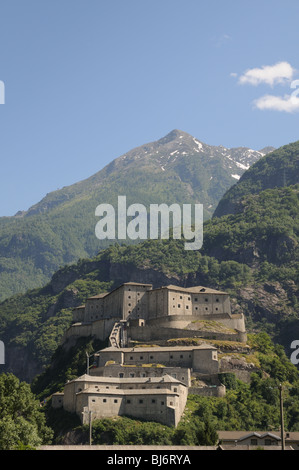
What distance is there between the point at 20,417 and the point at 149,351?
37.6 metres

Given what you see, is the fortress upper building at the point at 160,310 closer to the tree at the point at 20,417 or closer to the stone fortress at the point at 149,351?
the stone fortress at the point at 149,351

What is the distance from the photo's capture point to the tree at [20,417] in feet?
259

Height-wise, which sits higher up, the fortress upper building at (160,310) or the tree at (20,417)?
the fortress upper building at (160,310)

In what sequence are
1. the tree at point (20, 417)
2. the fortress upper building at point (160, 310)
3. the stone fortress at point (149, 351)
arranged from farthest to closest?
the fortress upper building at point (160, 310), the stone fortress at point (149, 351), the tree at point (20, 417)

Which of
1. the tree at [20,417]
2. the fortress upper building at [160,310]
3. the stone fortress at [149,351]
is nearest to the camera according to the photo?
the tree at [20,417]

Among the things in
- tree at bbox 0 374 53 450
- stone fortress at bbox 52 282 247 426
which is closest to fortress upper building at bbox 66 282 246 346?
stone fortress at bbox 52 282 247 426

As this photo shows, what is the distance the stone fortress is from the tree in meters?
7.61

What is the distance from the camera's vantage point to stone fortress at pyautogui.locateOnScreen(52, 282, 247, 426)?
10425 centimetres

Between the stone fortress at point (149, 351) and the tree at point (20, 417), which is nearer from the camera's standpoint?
the tree at point (20, 417)

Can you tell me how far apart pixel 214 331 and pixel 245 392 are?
683 inches

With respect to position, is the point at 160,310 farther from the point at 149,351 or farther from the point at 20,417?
the point at 20,417

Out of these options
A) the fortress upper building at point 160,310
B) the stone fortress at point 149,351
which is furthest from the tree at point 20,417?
the fortress upper building at point 160,310

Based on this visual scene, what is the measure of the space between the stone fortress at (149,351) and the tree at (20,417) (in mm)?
7614
